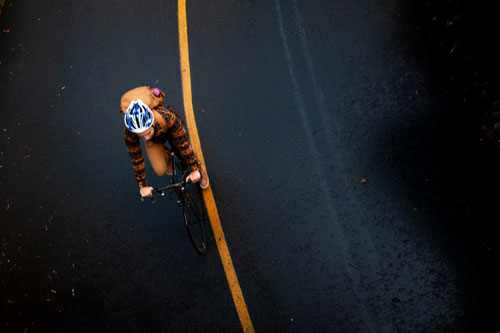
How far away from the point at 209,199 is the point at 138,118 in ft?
8.50

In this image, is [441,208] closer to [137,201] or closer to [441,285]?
[441,285]

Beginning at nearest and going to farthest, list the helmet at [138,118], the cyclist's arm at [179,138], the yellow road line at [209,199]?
the helmet at [138,118] → the cyclist's arm at [179,138] → the yellow road line at [209,199]

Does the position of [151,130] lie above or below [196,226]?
above

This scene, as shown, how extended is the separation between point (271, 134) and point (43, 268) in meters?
4.76

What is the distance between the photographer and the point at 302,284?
16.2 ft

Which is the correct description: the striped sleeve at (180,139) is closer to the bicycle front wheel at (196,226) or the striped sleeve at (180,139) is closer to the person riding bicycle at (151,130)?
the person riding bicycle at (151,130)

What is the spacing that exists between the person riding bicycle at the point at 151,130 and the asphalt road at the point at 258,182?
159 centimetres

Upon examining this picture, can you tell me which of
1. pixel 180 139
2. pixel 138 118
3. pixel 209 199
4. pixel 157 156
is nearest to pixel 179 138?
pixel 180 139

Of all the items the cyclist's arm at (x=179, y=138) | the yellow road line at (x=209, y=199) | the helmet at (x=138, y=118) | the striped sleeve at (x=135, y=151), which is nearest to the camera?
the helmet at (x=138, y=118)

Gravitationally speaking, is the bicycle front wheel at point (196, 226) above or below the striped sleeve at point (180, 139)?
below

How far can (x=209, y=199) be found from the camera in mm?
5742

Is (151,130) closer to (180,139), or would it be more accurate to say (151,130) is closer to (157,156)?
(180,139)

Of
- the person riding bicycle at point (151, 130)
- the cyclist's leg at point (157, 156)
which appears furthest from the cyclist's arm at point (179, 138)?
the cyclist's leg at point (157, 156)

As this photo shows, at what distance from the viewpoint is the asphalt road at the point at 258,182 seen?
15.9 feet
